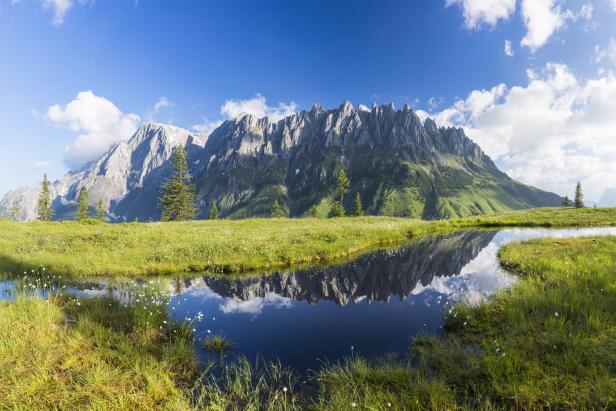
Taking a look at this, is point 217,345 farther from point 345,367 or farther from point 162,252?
point 162,252

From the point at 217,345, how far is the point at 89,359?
313 cm

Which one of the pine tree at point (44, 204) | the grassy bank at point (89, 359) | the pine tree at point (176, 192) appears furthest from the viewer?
the pine tree at point (44, 204)

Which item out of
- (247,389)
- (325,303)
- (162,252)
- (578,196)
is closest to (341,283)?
(325,303)

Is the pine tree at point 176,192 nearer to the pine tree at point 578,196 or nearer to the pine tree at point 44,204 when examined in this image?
the pine tree at point 44,204

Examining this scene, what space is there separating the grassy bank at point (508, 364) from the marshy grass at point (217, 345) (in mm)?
3235

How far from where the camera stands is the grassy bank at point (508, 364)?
18.3ft

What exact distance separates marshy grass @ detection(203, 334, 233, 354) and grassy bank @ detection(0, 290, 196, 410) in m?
0.50

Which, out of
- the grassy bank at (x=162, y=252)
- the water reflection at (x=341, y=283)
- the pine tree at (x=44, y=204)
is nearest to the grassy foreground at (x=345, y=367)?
the water reflection at (x=341, y=283)

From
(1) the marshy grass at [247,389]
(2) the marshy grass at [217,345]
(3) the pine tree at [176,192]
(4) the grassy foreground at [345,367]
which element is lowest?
(2) the marshy grass at [217,345]

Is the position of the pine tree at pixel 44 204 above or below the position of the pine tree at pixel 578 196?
below

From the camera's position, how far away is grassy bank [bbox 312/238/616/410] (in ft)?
18.3

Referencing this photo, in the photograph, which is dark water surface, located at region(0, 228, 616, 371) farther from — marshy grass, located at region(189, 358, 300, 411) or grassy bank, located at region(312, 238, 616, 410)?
grassy bank, located at region(312, 238, 616, 410)

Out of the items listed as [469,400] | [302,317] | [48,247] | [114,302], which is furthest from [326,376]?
[48,247]

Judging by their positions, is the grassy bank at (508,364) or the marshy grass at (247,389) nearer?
the grassy bank at (508,364)
